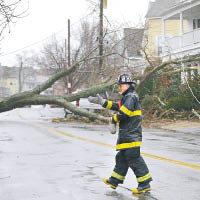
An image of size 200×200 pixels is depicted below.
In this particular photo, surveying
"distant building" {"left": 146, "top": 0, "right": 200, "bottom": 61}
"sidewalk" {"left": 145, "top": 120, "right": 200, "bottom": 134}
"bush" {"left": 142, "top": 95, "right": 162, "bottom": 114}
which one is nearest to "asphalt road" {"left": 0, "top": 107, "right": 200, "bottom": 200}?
"sidewalk" {"left": 145, "top": 120, "right": 200, "bottom": 134}

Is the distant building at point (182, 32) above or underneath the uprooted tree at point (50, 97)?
above

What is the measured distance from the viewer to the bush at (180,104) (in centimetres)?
2237

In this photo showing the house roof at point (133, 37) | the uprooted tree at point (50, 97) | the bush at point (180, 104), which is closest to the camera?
the uprooted tree at point (50, 97)

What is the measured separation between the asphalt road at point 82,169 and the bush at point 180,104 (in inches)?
353

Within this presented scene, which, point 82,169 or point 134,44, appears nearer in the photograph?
point 82,169

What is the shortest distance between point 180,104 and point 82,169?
1504 cm

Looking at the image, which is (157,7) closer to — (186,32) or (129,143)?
(186,32)

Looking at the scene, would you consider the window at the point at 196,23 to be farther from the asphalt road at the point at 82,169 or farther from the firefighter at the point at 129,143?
the firefighter at the point at 129,143

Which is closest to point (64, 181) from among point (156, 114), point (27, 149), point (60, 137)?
point (27, 149)

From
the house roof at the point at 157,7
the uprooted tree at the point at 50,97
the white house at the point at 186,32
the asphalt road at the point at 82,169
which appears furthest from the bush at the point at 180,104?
the house roof at the point at 157,7

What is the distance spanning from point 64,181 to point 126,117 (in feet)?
5.47

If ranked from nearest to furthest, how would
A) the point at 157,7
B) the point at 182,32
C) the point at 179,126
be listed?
1. the point at 179,126
2. the point at 182,32
3. the point at 157,7

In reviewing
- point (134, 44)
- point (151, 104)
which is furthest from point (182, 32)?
point (151, 104)

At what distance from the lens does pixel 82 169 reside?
8.06m
